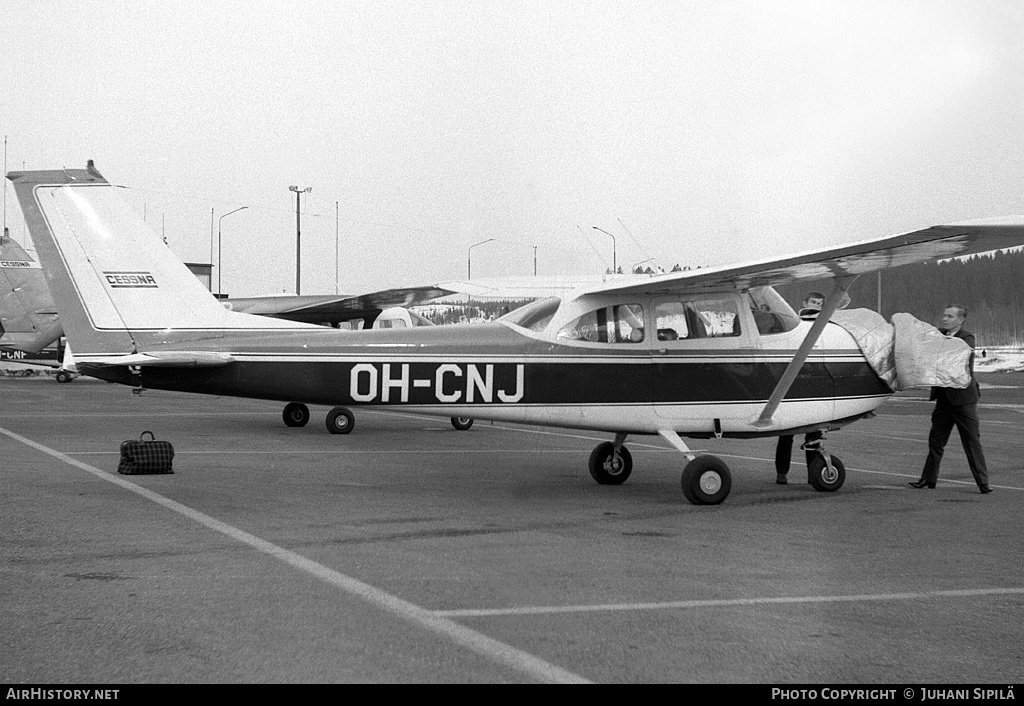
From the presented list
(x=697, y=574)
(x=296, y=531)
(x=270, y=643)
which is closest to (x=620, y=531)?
(x=697, y=574)

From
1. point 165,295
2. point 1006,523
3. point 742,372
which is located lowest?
point 1006,523

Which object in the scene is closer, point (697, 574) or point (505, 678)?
point (505, 678)

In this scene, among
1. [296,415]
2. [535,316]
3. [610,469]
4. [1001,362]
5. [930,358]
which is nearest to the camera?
[535,316]

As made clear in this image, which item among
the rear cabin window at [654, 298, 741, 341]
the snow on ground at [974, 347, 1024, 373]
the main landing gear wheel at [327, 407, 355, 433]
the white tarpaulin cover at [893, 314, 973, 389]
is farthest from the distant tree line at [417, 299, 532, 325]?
the snow on ground at [974, 347, 1024, 373]

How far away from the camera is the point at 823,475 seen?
36.4 ft

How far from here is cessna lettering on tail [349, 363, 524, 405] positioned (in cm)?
1012

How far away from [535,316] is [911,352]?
3.93 m

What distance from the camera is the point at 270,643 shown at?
4.99 m

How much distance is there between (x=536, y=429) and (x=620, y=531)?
1125cm

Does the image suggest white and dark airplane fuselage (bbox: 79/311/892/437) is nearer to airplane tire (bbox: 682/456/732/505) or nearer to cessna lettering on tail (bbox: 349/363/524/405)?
cessna lettering on tail (bbox: 349/363/524/405)

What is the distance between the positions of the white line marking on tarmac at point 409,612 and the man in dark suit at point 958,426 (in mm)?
7110

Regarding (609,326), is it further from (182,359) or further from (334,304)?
(334,304)

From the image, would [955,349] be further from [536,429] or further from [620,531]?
[536,429]

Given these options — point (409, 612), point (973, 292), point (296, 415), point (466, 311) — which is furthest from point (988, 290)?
point (409, 612)
